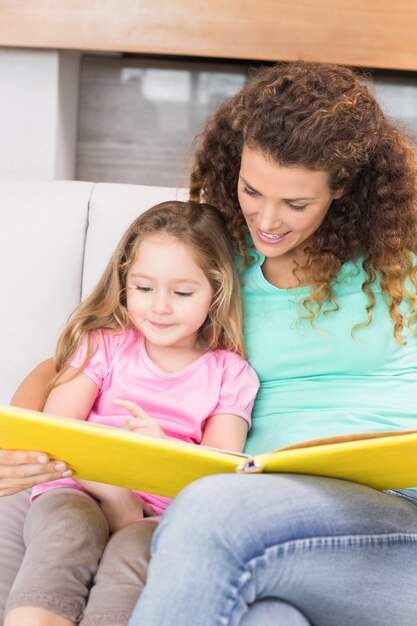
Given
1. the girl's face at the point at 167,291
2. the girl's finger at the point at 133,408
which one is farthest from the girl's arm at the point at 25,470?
the girl's face at the point at 167,291

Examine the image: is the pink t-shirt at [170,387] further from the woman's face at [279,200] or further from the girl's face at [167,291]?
the woman's face at [279,200]

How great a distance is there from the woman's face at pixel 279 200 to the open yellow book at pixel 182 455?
1.48ft

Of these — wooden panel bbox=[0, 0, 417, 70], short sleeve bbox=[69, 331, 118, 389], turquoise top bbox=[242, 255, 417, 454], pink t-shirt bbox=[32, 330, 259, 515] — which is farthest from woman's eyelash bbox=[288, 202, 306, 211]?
wooden panel bbox=[0, 0, 417, 70]

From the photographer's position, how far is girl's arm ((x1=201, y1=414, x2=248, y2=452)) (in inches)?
55.9

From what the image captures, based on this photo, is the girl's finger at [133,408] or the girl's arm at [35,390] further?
the girl's arm at [35,390]

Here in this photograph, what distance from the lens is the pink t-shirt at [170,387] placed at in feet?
4.77

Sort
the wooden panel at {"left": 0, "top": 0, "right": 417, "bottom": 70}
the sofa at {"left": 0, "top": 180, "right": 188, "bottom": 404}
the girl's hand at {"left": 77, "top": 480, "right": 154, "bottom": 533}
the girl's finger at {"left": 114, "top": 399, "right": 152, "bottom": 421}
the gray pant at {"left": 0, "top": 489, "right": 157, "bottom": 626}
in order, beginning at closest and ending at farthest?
1. the gray pant at {"left": 0, "top": 489, "right": 157, "bottom": 626}
2. the girl's finger at {"left": 114, "top": 399, "right": 152, "bottom": 421}
3. the girl's hand at {"left": 77, "top": 480, "right": 154, "bottom": 533}
4. the sofa at {"left": 0, "top": 180, "right": 188, "bottom": 404}
5. the wooden panel at {"left": 0, "top": 0, "right": 417, "bottom": 70}

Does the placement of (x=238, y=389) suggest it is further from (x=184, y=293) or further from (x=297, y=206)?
(x=297, y=206)

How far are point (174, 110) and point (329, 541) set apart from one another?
206cm

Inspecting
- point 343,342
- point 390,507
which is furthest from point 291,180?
point 390,507

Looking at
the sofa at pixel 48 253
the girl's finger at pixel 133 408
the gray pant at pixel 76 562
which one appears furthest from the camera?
A: the sofa at pixel 48 253

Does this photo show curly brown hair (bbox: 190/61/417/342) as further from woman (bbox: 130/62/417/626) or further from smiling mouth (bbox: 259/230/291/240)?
smiling mouth (bbox: 259/230/291/240)

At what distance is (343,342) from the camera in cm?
146

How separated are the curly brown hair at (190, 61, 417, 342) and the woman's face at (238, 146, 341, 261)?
2 cm
